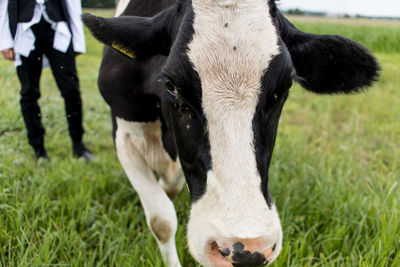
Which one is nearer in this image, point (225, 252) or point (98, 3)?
point (225, 252)

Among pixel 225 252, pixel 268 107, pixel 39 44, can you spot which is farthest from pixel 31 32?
pixel 225 252

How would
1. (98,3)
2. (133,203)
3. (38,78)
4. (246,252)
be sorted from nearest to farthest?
(246,252), (133,203), (98,3), (38,78)

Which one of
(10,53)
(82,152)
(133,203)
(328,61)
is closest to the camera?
(328,61)

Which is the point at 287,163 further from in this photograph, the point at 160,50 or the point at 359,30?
the point at 359,30

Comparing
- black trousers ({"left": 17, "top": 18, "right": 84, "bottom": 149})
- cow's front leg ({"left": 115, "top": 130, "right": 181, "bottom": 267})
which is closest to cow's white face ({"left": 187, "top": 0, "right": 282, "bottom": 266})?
cow's front leg ({"left": 115, "top": 130, "right": 181, "bottom": 267})

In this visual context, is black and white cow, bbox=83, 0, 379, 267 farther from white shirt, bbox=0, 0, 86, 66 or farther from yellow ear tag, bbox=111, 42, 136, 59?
white shirt, bbox=0, 0, 86, 66

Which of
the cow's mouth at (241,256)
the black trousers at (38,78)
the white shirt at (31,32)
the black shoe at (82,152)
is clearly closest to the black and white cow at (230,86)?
the cow's mouth at (241,256)

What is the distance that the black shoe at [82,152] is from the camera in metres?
3.69

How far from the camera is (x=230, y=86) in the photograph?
151cm

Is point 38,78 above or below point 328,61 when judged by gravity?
below

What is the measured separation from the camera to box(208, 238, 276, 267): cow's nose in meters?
1.36

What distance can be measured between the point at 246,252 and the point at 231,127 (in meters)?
0.45

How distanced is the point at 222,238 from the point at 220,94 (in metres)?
0.54

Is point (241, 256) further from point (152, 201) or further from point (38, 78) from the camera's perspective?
point (38, 78)
